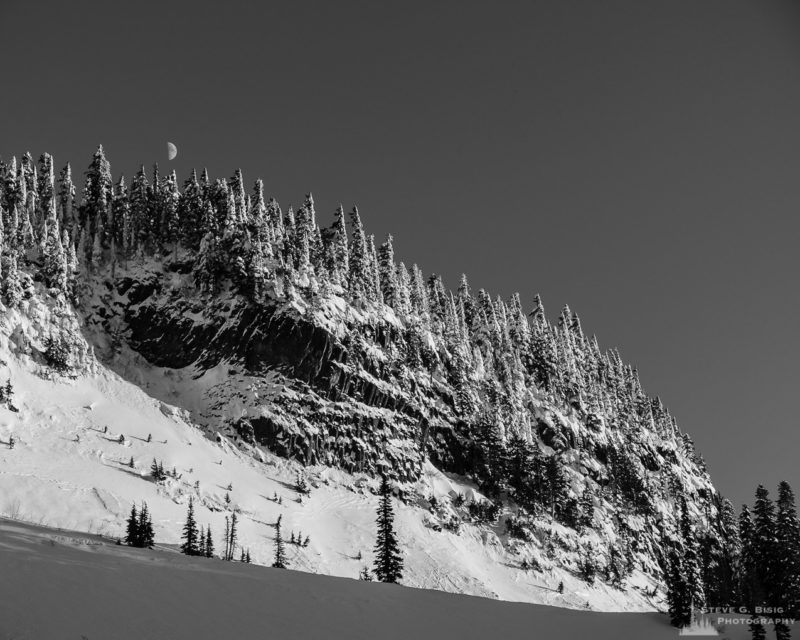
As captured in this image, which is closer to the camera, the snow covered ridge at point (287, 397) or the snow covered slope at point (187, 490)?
the snow covered slope at point (187, 490)

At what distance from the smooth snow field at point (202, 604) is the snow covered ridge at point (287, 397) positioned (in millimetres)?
27930

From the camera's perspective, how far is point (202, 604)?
2977cm

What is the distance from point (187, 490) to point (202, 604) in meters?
44.1

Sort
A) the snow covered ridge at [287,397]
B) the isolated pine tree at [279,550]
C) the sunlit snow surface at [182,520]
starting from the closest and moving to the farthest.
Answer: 1. the sunlit snow surface at [182,520]
2. the isolated pine tree at [279,550]
3. the snow covered ridge at [287,397]

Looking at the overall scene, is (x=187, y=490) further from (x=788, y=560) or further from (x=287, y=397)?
(x=788, y=560)

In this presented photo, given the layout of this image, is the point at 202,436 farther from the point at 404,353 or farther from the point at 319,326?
the point at 404,353

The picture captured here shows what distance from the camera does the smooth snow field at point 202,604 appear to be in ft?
82.6

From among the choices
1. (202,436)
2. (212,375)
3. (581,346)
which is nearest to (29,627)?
(202,436)

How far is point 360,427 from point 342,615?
6500 centimetres

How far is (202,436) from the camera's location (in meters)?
84.4

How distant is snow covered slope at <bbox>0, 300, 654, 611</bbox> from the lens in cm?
6250

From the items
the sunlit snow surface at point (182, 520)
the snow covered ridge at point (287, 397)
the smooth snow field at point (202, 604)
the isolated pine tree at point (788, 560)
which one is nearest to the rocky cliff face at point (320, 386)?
the snow covered ridge at point (287, 397)

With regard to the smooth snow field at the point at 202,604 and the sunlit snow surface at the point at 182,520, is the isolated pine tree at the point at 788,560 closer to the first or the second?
the sunlit snow surface at the point at 182,520

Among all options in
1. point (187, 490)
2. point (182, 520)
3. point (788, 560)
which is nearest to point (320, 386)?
point (187, 490)
